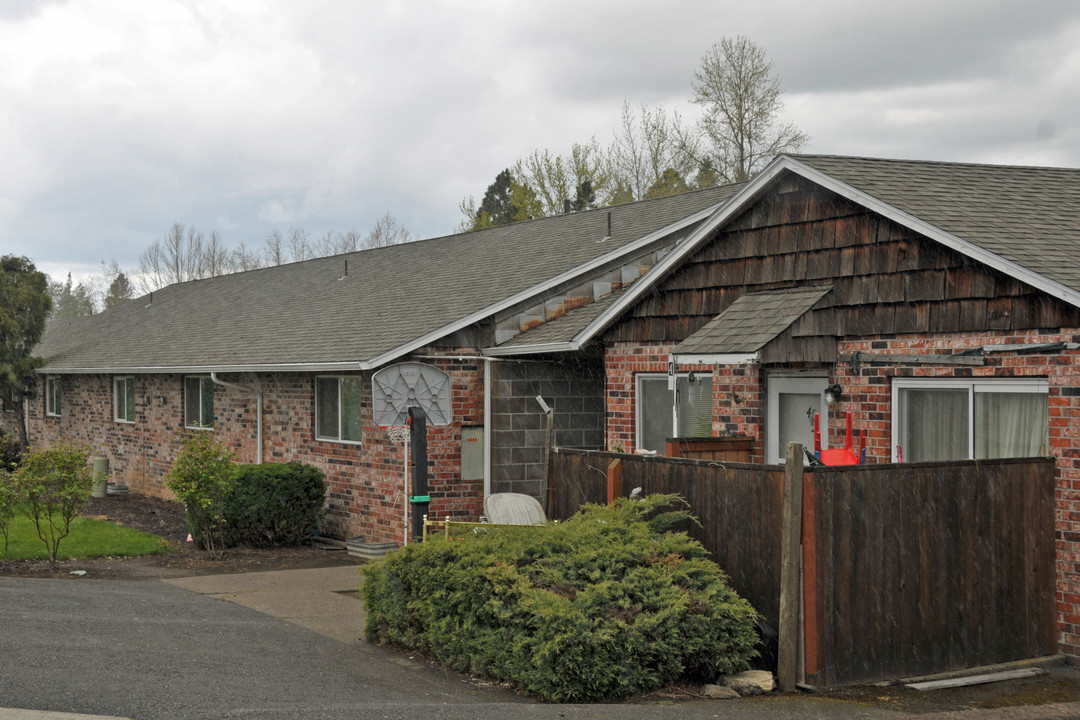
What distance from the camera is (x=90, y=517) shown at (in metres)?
19.9

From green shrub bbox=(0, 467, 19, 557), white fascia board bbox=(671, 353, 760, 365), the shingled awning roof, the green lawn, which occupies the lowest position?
the green lawn

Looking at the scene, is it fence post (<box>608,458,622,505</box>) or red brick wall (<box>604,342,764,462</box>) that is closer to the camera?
fence post (<box>608,458,622,505</box>)

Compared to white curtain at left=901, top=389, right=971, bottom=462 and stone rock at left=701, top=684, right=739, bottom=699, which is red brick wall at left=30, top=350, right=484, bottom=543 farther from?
stone rock at left=701, top=684, right=739, bottom=699

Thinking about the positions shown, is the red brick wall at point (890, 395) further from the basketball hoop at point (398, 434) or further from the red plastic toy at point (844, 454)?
the basketball hoop at point (398, 434)

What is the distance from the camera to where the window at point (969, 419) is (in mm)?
9086

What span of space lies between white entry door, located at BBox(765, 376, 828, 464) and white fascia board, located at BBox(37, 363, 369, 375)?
225 inches

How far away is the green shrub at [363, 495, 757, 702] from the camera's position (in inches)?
295

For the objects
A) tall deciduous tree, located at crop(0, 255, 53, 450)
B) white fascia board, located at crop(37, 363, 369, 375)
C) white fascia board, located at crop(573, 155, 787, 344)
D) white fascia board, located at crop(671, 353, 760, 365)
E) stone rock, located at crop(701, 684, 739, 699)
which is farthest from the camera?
tall deciduous tree, located at crop(0, 255, 53, 450)

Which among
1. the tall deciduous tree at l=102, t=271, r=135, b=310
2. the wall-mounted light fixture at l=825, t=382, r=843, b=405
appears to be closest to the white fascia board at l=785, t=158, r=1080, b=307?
the wall-mounted light fixture at l=825, t=382, r=843, b=405

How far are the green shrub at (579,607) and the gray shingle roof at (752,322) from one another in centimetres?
231

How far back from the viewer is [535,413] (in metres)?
Result: 15.7

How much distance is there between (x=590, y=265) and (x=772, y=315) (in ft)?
18.5

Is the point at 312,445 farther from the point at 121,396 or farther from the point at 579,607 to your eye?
the point at 579,607

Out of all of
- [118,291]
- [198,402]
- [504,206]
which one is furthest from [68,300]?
[198,402]
